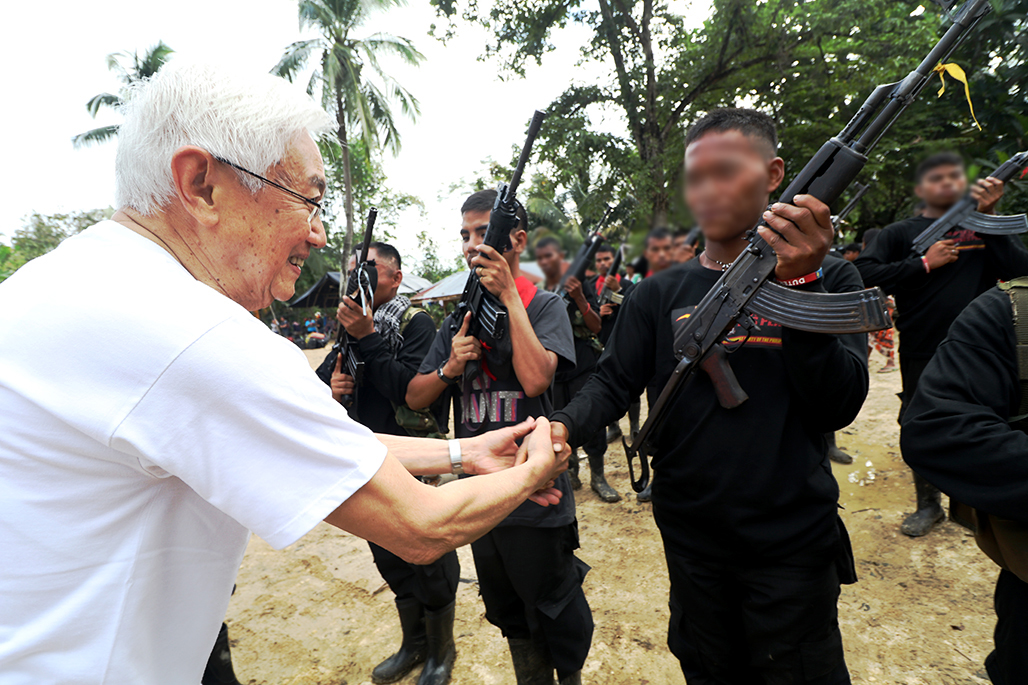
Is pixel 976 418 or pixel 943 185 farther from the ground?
pixel 943 185

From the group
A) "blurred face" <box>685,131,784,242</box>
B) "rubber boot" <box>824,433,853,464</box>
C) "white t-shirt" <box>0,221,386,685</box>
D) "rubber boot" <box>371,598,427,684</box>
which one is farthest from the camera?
"rubber boot" <box>824,433,853,464</box>

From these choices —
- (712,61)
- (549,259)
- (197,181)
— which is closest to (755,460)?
(197,181)

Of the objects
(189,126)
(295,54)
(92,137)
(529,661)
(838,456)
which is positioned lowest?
(529,661)

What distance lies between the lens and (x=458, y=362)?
2715mm

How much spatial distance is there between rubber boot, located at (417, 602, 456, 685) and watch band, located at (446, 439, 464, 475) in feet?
4.69

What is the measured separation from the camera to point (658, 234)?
6.04ft

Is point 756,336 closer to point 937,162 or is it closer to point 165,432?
point 937,162

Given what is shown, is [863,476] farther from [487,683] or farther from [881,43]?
[881,43]

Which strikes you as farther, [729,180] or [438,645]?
[438,645]

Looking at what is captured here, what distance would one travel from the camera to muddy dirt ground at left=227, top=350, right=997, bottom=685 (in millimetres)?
2854

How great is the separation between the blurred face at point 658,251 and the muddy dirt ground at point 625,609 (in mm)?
2329

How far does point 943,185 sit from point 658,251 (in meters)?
0.85

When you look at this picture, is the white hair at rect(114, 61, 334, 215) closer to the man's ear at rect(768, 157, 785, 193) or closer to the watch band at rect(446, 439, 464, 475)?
the watch band at rect(446, 439, 464, 475)

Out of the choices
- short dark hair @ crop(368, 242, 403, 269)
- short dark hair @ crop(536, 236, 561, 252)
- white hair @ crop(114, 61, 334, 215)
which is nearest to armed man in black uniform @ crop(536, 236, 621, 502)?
short dark hair @ crop(536, 236, 561, 252)
